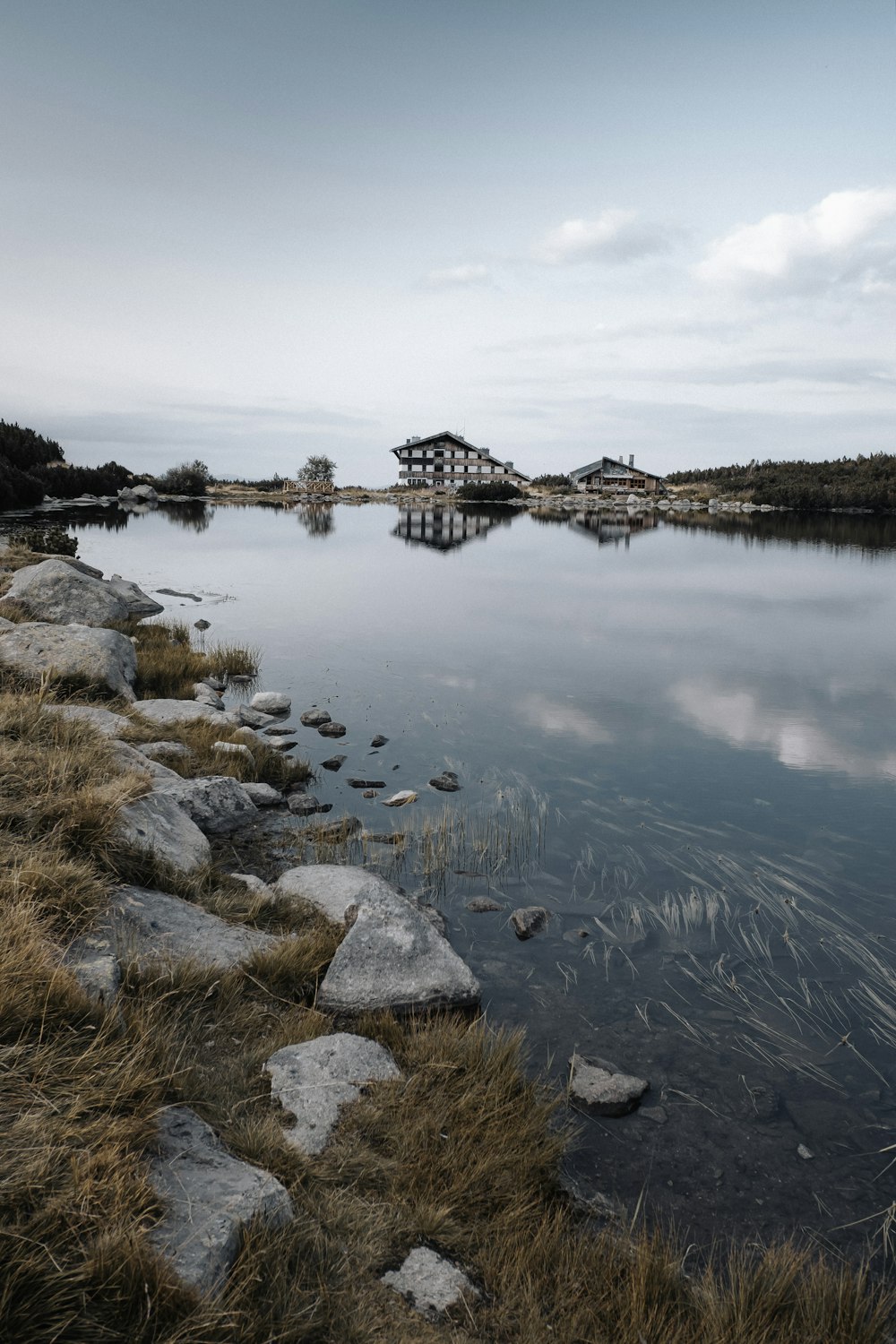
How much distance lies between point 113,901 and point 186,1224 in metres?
2.66

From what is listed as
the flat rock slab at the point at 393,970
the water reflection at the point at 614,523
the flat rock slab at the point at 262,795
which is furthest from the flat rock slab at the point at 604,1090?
the water reflection at the point at 614,523

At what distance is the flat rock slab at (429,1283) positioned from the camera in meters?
3.08

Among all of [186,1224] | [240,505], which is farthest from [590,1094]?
[240,505]

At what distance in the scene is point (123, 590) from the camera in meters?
21.2

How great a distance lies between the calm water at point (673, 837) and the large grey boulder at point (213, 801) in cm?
130

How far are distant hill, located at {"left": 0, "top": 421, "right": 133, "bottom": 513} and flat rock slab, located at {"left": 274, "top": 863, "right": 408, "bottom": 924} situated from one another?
2063 inches

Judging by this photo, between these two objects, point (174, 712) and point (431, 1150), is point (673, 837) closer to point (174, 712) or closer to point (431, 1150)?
point (431, 1150)

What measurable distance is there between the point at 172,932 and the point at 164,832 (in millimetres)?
1460

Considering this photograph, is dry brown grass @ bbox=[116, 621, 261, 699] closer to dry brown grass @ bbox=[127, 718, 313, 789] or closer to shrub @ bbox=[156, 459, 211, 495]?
dry brown grass @ bbox=[127, 718, 313, 789]

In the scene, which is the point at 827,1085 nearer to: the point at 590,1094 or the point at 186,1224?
the point at 590,1094

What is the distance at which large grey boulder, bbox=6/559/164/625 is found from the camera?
15.7 metres

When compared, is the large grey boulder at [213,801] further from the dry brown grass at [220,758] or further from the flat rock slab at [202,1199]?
the flat rock slab at [202,1199]

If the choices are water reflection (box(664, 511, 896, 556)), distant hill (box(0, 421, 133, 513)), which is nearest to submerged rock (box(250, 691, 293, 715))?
water reflection (box(664, 511, 896, 556))

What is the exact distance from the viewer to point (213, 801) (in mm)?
8391
